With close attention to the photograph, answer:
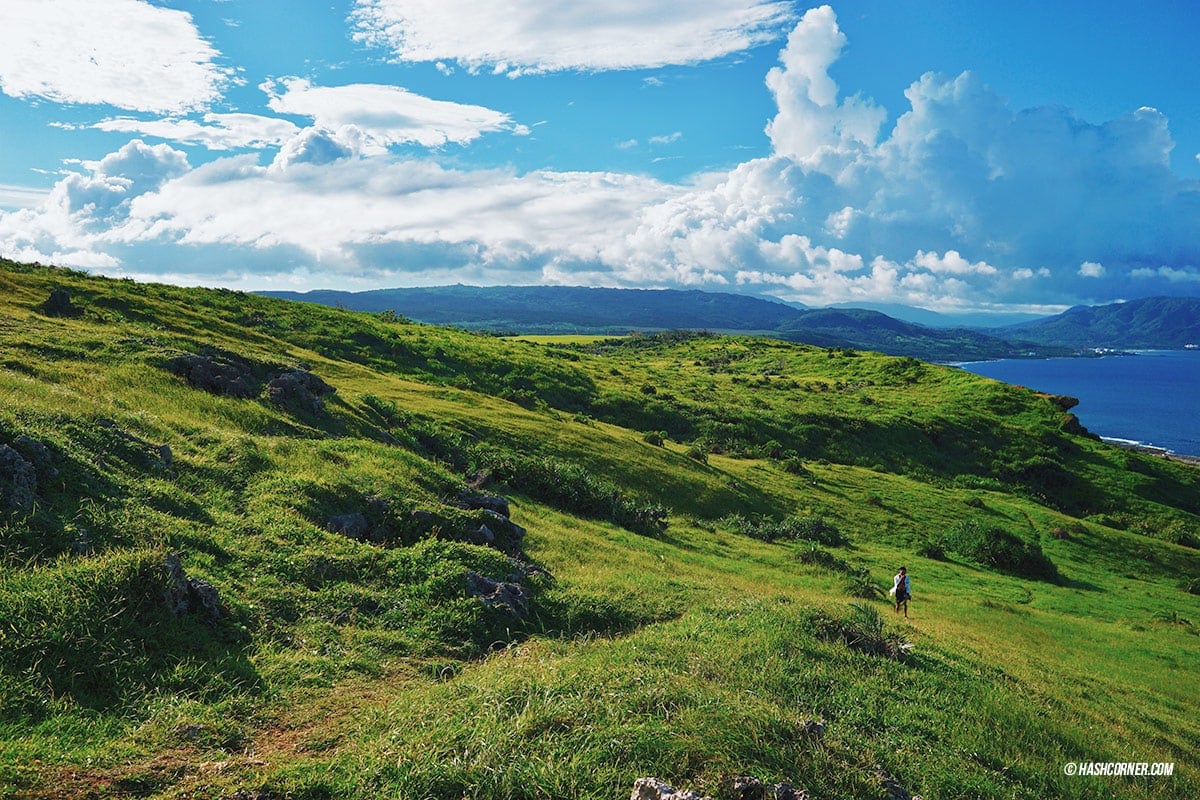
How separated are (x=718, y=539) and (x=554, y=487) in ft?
31.2

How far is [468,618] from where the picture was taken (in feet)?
48.0

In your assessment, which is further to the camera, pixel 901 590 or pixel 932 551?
pixel 932 551

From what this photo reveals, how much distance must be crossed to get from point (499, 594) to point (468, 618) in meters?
1.36

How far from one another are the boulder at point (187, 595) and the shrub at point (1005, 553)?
4396 cm

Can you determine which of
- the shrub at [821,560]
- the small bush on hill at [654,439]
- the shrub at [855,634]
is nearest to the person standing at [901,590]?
the shrub at [821,560]

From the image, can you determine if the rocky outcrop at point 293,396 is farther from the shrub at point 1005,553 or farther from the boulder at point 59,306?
the shrub at point 1005,553

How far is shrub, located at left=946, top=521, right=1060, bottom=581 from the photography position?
134 feet

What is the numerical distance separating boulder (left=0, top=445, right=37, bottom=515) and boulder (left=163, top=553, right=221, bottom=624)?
334cm

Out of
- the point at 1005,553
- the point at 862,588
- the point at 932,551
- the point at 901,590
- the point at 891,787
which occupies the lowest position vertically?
the point at 932,551

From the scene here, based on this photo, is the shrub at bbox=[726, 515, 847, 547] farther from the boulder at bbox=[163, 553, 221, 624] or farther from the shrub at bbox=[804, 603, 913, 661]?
the boulder at bbox=[163, 553, 221, 624]

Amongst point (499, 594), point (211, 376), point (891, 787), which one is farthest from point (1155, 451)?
point (211, 376)

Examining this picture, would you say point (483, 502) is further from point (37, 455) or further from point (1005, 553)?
point (1005, 553)

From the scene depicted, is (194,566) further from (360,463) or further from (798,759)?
(798,759)
